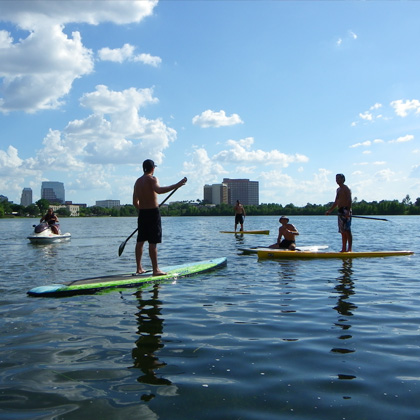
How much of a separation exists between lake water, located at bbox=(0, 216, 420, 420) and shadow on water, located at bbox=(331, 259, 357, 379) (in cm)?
2

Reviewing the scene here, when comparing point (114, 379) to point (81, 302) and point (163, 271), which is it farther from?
point (163, 271)

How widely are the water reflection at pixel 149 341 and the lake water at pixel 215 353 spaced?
0.05 feet

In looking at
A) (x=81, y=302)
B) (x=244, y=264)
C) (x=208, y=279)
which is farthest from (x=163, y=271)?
(x=244, y=264)

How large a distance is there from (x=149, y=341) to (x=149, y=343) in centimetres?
7

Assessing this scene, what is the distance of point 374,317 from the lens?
549 cm

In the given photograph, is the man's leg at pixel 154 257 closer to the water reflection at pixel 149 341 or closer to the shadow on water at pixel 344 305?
the water reflection at pixel 149 341

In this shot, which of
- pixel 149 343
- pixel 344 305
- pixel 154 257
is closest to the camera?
pixel 149 343

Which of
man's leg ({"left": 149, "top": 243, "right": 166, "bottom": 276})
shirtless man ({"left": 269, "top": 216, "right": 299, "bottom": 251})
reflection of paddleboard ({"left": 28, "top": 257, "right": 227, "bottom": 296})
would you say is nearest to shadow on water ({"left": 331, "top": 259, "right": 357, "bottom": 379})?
shirtless man ({"left": 269, "top": 216, "right": 299, "bottom": 251})

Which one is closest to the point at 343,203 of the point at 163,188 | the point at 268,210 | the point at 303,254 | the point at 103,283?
the point at 303,254

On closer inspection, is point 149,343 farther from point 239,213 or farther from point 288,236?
point 239,213

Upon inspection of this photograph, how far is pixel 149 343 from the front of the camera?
176 inches

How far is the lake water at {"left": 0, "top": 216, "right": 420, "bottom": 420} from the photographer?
307 centimetres

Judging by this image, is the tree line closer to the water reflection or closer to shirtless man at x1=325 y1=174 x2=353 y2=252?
shirtless man at x1=325 y1=174 x2=353 y2=252

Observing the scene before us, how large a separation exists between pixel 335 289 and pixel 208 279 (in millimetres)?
2544
